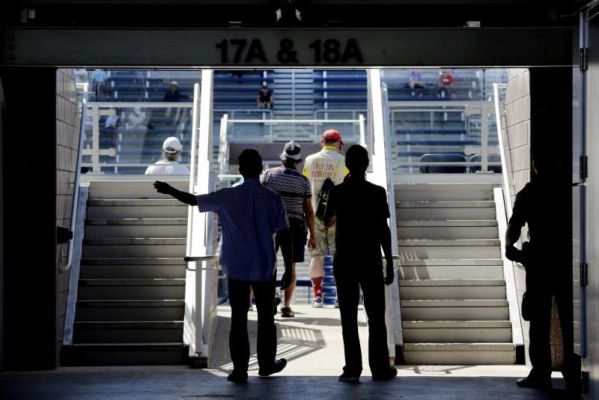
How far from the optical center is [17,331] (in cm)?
916

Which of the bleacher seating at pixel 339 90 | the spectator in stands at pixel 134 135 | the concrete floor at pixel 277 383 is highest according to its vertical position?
the bleacher seating at pixel 339 90

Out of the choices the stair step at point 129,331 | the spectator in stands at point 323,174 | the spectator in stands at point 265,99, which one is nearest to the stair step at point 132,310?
the stair step at point 129,331

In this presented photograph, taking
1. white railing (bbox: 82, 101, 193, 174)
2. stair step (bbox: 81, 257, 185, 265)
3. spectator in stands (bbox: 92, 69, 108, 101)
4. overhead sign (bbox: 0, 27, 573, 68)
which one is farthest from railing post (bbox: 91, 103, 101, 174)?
overhead sign (bbox: 0, 27, 573, 68)

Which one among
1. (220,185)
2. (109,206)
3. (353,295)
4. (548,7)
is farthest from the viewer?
(220,185)

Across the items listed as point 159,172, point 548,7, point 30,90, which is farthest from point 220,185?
point 548,7

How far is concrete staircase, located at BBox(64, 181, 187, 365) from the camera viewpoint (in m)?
10.2

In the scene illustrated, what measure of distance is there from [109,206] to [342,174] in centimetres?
238

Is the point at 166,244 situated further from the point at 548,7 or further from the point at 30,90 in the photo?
the point at 548,7

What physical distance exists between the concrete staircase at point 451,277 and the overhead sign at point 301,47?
379 cm

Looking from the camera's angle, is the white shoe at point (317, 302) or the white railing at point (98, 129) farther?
the white railing at point (98, 129)

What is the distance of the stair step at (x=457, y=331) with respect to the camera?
10.6 metres

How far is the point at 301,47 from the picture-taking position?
24.0 feet

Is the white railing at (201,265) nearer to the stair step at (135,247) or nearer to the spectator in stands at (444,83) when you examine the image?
the stair step at (135,247)

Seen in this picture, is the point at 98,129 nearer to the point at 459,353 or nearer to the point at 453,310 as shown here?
the point at 453,310
